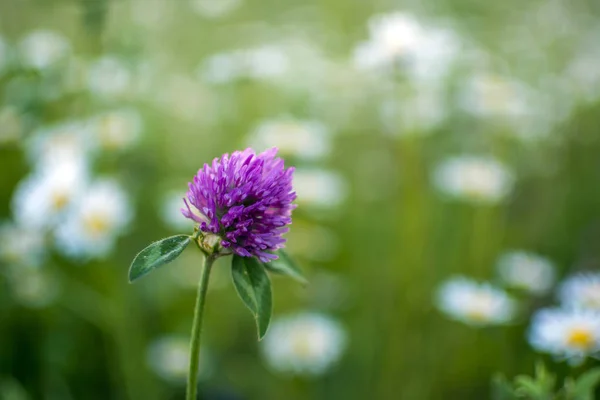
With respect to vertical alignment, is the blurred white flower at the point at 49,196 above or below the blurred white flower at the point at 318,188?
below

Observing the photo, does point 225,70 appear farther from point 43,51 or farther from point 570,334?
point 570,334

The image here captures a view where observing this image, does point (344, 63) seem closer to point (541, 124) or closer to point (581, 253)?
point (541, 124)

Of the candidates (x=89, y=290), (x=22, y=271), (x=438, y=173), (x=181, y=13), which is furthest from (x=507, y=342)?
(x=181, y=13)

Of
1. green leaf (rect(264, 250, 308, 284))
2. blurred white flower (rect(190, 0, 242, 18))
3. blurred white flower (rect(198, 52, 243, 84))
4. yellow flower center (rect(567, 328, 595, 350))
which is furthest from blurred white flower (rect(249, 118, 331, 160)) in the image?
blurred white flower (rect(190, 0, 242, 18))

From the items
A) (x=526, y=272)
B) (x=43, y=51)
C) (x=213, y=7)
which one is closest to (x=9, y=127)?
(x=43, y=51)

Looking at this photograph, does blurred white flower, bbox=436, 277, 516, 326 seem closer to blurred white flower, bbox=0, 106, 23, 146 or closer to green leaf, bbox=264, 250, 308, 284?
green leaf, bbox=264, 250, 308, 284

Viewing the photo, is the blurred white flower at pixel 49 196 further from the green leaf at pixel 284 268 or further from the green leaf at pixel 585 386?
the green leaf at pixel 585 386

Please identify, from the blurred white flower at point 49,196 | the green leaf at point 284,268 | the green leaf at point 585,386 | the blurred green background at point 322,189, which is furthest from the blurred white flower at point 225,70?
the green leaf at point 585,386
